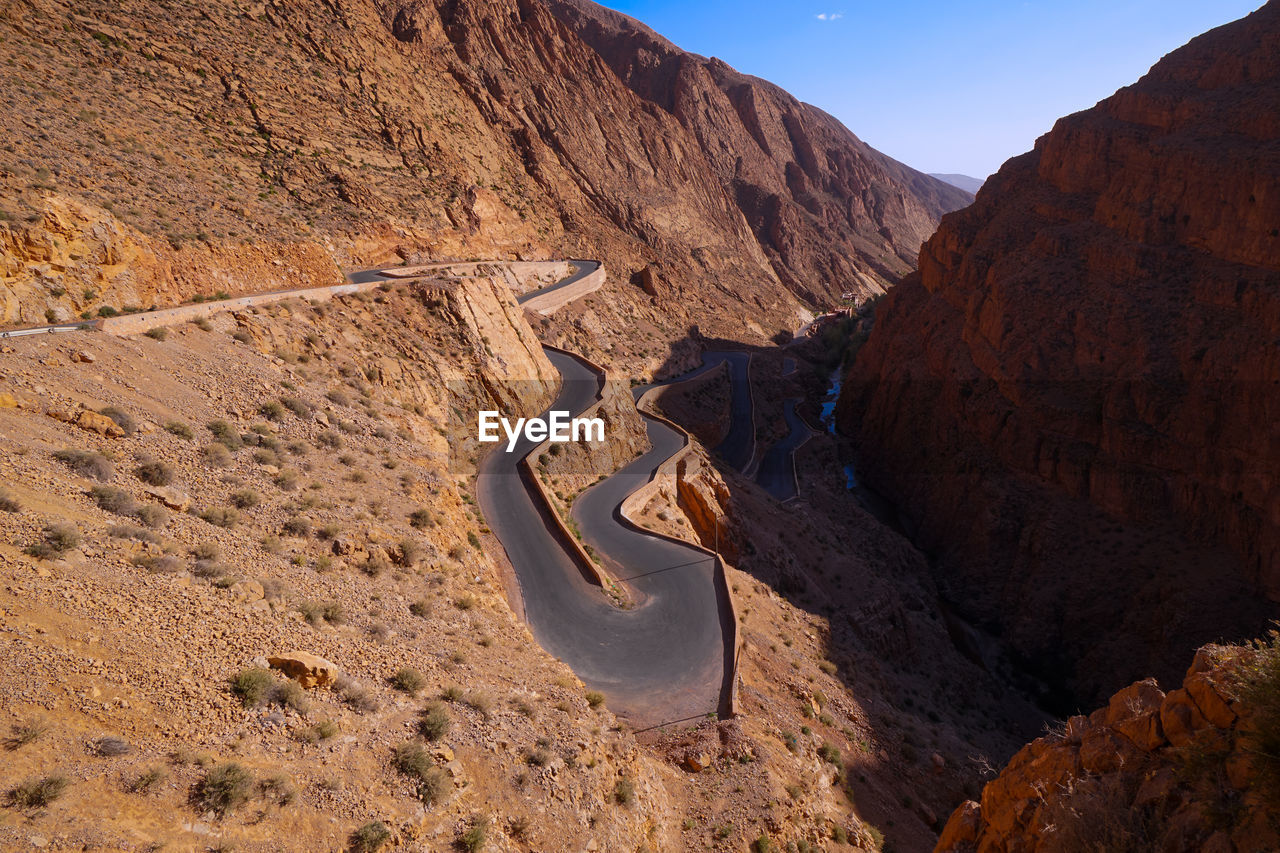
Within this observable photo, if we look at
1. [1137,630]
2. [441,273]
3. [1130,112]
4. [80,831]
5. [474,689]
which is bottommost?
[1137,630]

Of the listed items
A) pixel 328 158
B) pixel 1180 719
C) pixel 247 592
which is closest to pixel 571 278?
pixel 328 158

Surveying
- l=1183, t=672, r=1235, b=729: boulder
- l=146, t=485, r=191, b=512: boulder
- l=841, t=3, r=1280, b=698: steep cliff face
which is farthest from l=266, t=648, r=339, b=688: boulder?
l=841, t=3, r=1280, b=698: steep cliff face

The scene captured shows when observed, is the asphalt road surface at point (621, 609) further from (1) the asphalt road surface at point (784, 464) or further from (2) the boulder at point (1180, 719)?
(1) the asphalt road surface at point (784, 464)

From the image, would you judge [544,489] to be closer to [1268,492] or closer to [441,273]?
[441,273]

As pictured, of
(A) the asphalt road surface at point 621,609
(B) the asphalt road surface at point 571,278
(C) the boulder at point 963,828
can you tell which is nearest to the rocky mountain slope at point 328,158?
(B) the asphalt road surface at point 571,278

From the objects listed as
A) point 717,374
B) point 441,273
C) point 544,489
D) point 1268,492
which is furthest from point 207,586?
point 717,374

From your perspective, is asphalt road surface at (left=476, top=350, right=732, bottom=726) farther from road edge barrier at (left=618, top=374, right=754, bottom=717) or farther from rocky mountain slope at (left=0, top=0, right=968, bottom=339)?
rocky mountain slope at (left=0, top=0, right=968, bottom=339)
